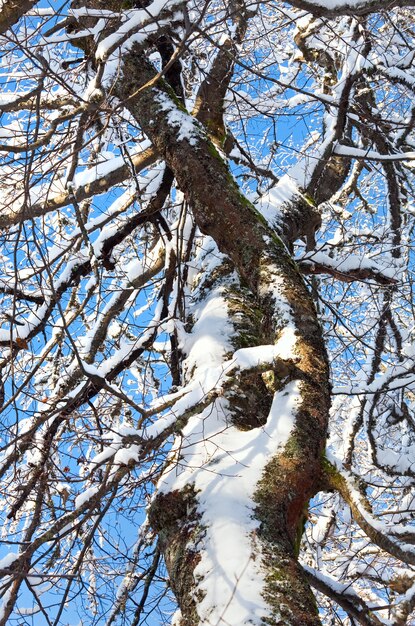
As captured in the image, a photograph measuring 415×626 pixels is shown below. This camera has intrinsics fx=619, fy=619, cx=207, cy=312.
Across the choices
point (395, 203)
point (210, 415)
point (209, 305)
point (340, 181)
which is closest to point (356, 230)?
point (395, 203)

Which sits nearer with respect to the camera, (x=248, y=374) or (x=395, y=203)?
(x=248, y=374)

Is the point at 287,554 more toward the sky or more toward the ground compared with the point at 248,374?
more toward the ground

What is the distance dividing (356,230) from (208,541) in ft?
14.9

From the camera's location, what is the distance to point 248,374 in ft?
6.73

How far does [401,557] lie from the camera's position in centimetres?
186

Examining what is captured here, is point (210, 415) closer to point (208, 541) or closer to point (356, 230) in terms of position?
point (208, 541)

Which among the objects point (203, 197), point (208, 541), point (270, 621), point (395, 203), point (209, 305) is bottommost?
point (270, 621)

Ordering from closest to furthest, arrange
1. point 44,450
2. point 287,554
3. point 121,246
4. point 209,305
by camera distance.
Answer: point 287,554 < point 44,450 < point 209,305 < point 121,246

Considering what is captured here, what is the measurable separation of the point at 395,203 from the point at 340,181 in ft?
1.87

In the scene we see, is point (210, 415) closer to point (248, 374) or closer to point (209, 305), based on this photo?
point (248, 374)

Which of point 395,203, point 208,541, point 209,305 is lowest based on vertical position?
point 208,541

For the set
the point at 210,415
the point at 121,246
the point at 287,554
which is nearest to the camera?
the point at 287,554

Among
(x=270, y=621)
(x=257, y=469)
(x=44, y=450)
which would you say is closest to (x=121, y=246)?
(x=44, y=450)

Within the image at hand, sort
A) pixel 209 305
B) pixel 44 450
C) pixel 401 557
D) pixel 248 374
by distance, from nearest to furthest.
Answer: pixel 401 557 → pixel 248 374 → pixel 44 450 → pixel 209 305
